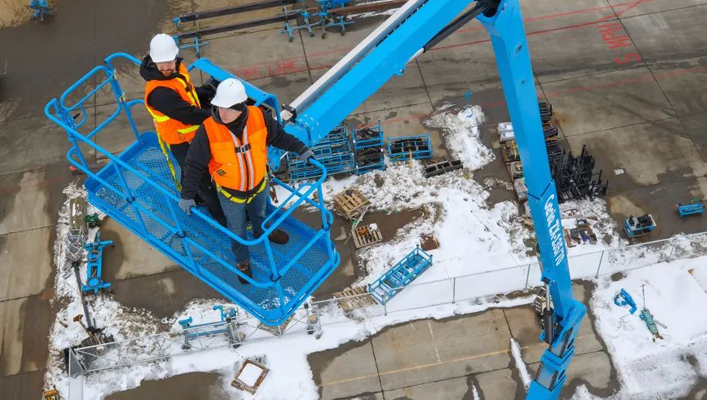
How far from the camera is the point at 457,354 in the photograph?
16031mm

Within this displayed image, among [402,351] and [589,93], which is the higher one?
[589,93]

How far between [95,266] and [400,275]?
711 centimetres

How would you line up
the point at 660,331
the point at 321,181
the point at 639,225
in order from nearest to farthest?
the point at 321,181 < the point at 660,331 < the point at 639,225

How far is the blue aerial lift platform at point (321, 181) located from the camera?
9.49 meters

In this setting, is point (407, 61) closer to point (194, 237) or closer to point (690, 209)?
point (194, 237)

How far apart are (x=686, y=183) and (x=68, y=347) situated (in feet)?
48.7

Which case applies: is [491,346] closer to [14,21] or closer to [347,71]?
[347,71]

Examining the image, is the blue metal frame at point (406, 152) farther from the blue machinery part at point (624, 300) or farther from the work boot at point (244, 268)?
the work boot at point (244, 268)

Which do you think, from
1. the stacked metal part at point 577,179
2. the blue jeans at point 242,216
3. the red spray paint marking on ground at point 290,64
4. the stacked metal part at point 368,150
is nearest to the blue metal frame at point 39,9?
the red spray paint marking on ground at point 290,64

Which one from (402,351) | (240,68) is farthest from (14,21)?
(402,351)

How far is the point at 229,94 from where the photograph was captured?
8664 mm

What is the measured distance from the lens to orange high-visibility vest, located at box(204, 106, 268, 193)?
910cm

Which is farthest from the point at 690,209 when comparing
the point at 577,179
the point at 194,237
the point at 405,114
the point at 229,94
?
the point at 229,94

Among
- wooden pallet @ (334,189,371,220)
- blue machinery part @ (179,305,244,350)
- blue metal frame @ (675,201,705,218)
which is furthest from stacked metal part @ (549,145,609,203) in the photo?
blue machinery part @ (179,305,244,350)
